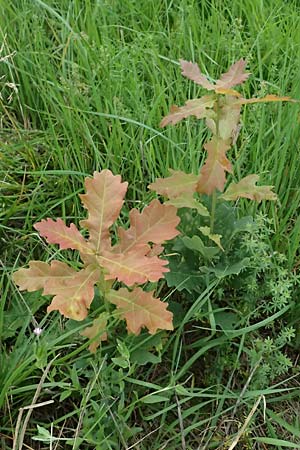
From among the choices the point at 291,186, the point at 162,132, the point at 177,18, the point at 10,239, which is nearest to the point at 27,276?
the point at 10,239

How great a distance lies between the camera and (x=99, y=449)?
53.5 inches

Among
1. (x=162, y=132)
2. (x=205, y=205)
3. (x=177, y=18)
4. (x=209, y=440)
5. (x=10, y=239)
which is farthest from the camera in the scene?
(x=177, y=18)

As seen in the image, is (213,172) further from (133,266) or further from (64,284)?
(64,284)

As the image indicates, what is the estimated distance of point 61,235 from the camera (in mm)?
1404

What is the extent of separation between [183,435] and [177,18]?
1.39 m

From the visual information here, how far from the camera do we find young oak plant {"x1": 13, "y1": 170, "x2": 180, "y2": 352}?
134cm

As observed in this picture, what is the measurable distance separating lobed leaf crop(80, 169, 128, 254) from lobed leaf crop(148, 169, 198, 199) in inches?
3.7

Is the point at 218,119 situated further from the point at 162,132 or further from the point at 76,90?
the point at 76,90

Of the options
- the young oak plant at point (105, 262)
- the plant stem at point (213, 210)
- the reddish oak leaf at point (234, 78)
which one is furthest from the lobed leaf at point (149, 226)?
the reddish oak leaf at point (234, 78)

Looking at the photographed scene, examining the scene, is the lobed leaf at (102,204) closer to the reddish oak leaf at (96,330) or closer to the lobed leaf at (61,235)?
the lobed leaf at (61,235)

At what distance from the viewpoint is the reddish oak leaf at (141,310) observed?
4.41ft

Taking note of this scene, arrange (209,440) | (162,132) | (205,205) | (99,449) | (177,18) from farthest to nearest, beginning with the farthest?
(177,18) → (162,132) → (205,205) → (209,440) → (99,449)

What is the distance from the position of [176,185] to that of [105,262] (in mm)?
254

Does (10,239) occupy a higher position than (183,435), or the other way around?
(10,239)
